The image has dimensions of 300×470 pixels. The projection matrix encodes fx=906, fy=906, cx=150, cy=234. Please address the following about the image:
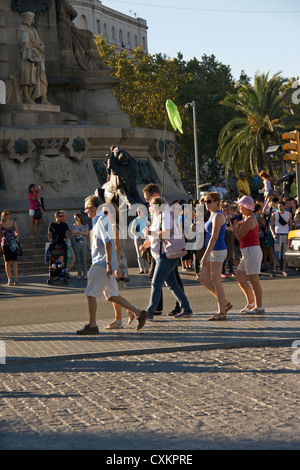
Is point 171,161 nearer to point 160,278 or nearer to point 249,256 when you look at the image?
point 249,256

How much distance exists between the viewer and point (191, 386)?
7.82 meters

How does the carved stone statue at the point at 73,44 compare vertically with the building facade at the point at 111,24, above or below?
below

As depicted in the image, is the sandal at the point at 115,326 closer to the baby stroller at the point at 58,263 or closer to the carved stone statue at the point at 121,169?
the carved stone statue at the point at 121,169

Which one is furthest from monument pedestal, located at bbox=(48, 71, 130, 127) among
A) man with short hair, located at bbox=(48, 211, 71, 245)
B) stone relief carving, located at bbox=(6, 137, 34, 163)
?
man with short hair, located at bbox=(48, 211, 71, 245)

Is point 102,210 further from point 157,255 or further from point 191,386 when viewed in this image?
point 191,386

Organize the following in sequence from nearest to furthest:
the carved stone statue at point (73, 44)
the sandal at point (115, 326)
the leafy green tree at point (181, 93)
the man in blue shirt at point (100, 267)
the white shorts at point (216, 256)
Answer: the man in blue shirt at point (100, 267)
the sandal at point (115, 326)
the white shorts at point (216, 256)
the carved stone statue at point (73, 44)
the leafy green tree at point (181, 93)

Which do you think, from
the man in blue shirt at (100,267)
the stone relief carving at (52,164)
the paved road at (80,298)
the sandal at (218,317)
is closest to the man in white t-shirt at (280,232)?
the paved road at (80,298)

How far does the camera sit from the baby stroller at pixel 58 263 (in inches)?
760

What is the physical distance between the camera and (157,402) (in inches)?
283

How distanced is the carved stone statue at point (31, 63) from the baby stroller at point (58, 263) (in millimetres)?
10531

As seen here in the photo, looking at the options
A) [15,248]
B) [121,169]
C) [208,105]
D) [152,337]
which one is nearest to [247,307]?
[152,337]

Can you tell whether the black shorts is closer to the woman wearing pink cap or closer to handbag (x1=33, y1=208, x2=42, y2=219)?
handbag (x1=33, y1=208, x2=42, y2=219)

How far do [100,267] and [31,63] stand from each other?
19.0 m
